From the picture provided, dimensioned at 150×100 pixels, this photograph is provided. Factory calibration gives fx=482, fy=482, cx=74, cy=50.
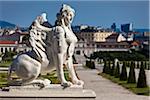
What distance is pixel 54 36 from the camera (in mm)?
9914

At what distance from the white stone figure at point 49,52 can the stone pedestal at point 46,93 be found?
6.0 inches

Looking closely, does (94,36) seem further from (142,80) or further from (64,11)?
(64,11)

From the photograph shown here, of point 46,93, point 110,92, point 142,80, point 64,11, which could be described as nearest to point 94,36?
point 142,80

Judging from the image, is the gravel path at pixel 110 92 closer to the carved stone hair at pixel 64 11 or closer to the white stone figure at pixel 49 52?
the white stone figure at pixel 49 52

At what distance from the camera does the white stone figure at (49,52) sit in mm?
9891

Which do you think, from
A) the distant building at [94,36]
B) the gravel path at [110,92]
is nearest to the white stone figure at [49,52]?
the gravel path at [110,92]

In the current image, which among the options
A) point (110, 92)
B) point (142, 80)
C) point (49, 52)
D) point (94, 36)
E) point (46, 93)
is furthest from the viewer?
point (94, 36)

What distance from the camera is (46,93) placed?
382 inches

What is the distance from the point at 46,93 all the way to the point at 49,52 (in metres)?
0.87

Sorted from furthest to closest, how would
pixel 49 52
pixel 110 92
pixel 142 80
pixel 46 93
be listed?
pixel 142 80, pixel 110 92, pixel 49 52, pixel 46 93

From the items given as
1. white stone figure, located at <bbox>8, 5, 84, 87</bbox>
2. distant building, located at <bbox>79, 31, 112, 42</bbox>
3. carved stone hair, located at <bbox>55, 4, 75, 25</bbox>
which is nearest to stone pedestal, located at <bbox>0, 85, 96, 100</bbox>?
white stone figure, located at <bbox>8, 5, 84, 87</bbox>

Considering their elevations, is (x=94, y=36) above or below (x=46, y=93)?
above

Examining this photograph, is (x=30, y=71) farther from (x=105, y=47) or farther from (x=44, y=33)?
(x=105, y=47)

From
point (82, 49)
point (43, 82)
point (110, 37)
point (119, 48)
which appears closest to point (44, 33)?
point (43, 82)
